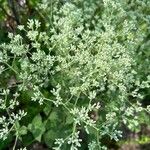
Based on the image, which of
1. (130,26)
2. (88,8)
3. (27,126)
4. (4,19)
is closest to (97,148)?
(27,126)

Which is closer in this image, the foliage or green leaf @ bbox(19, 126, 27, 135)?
the foliage

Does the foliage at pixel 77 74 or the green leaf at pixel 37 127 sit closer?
the foliage at pixel 77 74

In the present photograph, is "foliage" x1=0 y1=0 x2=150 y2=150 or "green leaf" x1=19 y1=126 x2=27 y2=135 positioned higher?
"foliage" x1=0 y1=0 x2=150 y2=150

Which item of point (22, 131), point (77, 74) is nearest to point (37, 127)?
point (22, 131)

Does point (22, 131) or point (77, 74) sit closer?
point (77, 74)

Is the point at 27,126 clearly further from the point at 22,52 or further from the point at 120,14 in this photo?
the point at 120,14

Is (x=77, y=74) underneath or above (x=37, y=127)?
above

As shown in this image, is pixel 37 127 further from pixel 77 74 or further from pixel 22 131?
pixel 77 74

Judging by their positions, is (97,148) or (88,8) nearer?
(97,148)
